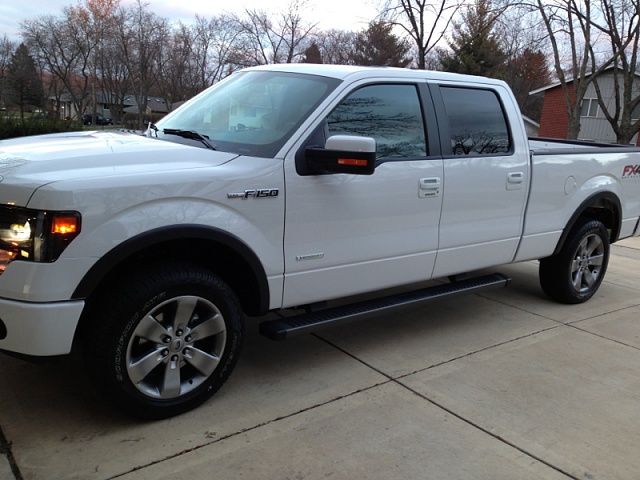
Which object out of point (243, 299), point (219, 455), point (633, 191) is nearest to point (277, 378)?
point (243, 299)

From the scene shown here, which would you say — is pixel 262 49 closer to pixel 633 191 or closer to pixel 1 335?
pixel 633 191

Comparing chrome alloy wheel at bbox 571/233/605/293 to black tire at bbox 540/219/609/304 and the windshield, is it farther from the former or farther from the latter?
the windshield

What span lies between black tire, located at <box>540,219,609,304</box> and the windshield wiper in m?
3.63

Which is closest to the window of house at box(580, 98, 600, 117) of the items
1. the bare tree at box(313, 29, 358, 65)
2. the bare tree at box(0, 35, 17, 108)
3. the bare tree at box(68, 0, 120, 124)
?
the bare tree at box(313, 29, 358, 65)

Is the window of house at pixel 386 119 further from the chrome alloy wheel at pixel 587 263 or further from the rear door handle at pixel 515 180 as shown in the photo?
the chrome alloy wheel at pixel 587 263

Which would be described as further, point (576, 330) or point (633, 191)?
point (633, 191)

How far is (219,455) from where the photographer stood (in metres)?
2.85

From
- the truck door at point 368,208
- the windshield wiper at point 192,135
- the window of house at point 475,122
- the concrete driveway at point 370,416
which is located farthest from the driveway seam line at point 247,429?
the window of house at point 475,122

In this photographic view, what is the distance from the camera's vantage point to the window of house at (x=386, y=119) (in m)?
3.71

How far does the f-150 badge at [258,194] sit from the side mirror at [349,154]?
1.13 ft

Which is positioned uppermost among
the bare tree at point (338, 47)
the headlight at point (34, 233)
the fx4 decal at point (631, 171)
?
the bare tree at point (338, 47)

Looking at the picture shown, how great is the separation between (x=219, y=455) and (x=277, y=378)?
94 centimetres

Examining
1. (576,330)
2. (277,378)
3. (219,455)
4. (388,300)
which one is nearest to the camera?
(219,455)

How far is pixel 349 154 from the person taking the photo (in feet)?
10.4
